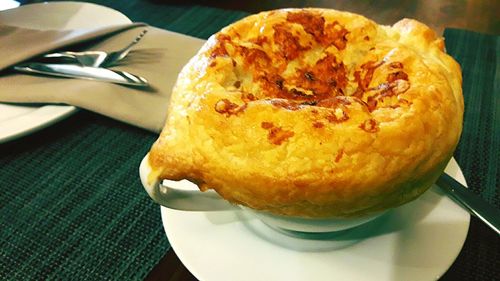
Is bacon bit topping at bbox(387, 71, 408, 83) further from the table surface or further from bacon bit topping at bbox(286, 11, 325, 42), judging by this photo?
the table surface

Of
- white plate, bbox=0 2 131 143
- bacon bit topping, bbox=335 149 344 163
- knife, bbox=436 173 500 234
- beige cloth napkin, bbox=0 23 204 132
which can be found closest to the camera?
bacon bit topping, bbox=335 149 344 163

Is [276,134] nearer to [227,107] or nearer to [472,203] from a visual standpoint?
[227,107]

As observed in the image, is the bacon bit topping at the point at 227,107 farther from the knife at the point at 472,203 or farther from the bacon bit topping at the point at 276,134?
the knife at the point at 472,203

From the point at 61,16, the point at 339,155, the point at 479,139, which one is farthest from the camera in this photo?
the point at 61,16

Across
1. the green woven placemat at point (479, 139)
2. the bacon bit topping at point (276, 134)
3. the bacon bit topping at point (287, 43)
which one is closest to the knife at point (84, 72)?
the bacon bit topping at point (287, 43)

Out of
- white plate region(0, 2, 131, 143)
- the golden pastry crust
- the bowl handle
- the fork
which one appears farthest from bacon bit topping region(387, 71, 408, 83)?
white plate region(0, 2, 131, 143)

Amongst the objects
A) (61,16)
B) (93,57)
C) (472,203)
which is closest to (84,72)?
(93,57)

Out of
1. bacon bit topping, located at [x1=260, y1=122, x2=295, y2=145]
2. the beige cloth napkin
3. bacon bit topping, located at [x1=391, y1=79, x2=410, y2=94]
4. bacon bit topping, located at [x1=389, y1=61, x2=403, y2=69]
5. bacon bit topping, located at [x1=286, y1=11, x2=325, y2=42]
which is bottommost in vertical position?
the beige cloth napkin
